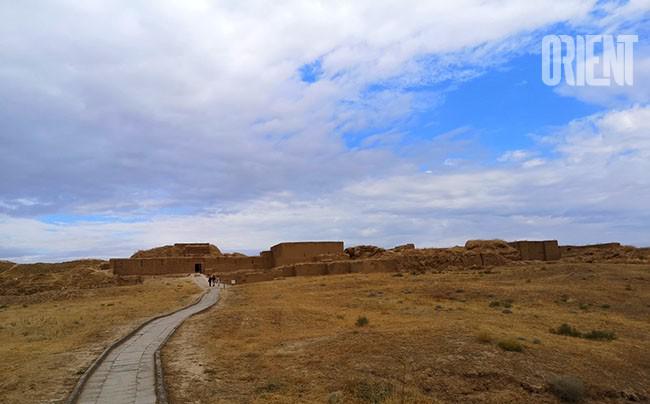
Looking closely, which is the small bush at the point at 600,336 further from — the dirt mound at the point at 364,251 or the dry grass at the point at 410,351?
A: the dirt mound at the point at 364,251

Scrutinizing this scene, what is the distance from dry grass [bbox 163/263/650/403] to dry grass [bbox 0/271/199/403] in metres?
1.87

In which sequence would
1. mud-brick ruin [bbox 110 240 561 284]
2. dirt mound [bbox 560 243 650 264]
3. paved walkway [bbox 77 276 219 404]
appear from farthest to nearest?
dirt mound [bbox 560 243 650 264]
mud-brick ruin [bbox 110 240 561 284]
paved walkway [bbox 77 276 219 404]

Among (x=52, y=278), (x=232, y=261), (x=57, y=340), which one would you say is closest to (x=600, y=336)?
(x=57, y=340)

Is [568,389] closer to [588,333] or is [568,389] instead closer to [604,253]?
[588,333]

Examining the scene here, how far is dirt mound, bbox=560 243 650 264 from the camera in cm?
3944

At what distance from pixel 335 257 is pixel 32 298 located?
20.5m

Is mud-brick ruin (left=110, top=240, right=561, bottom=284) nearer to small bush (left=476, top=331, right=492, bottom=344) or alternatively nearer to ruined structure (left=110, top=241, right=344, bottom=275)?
ruined structure (left=110, top=241, right=344, bottom=275)

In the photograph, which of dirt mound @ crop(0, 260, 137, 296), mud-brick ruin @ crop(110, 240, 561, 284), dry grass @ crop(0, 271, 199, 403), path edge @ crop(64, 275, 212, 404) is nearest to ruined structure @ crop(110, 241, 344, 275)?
mud-brick ruin @ crop(110, 240, 561, 284)

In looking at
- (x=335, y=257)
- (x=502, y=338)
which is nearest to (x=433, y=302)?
(x=502, y=338)

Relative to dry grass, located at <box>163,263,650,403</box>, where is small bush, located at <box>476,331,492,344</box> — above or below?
above

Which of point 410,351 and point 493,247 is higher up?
point 493,247

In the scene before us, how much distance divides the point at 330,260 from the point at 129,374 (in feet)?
100

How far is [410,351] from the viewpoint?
37.8 feet

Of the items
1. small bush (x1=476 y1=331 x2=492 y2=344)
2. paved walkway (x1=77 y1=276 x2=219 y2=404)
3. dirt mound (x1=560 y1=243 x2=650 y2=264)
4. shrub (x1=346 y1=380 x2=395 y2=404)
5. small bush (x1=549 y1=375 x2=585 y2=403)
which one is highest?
dirt mound (x1=560 y1=243 x2=650 y2=264)
